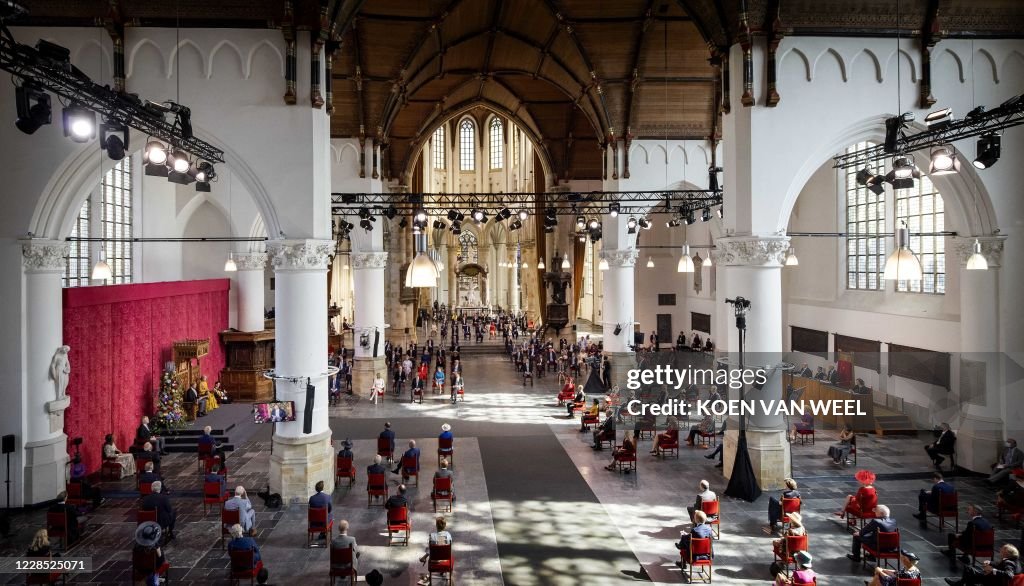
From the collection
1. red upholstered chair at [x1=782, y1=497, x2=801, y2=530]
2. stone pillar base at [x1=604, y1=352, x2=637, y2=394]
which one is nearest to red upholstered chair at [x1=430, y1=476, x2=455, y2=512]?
red upholstered chair at [x1=782, y1=497, x2=801, y2=530]

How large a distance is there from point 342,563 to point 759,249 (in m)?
8.73

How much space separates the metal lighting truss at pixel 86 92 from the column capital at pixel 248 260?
10.9 metres

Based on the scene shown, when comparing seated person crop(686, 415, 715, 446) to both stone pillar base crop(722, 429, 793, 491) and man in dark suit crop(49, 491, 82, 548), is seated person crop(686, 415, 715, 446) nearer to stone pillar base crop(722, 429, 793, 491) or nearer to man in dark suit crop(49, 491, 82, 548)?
stone pillar base crop(722, 429, 793, 491)

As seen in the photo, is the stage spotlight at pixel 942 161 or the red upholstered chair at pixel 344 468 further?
the red upholstered chair at pixel 344 468

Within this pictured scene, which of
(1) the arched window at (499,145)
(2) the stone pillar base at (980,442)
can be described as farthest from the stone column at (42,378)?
(1) the arched window at (499,145)

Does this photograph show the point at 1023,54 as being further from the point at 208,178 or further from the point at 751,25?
the point at 208,178

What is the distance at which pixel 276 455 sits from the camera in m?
12.1

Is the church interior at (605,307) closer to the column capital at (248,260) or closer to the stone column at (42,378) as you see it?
the stone column at (42,378)

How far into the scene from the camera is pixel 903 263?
825 centimetres

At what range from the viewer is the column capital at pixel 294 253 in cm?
1185

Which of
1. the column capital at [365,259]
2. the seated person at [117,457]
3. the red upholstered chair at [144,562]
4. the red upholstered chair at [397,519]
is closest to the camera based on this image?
the red upholstered chair at [144,562]

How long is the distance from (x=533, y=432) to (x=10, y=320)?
11.4 meters

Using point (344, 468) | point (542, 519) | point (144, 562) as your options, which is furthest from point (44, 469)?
point (542, 519)

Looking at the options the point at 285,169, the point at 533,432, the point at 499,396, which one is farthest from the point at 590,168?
the point at 285,169
